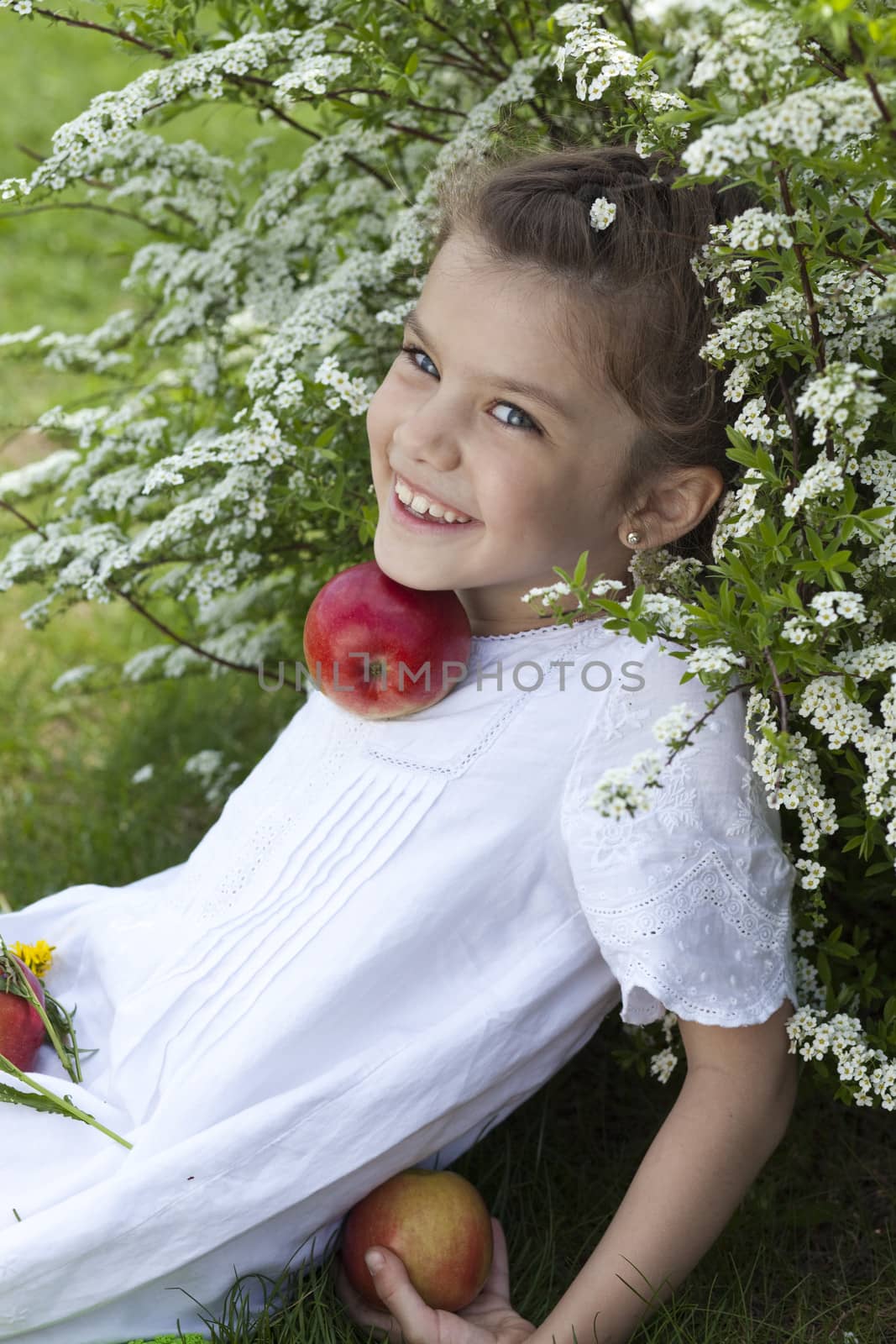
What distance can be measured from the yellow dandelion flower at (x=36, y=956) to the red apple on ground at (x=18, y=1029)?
0.13m

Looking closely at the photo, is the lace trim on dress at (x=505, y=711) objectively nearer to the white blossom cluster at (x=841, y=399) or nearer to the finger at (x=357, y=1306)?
the white blossom cluster at (x=841, y=399)

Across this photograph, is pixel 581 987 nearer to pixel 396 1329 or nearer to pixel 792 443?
pixel 396 1329

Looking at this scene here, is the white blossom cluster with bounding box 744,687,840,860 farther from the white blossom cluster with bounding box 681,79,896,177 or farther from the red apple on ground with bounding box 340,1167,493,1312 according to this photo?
the red apple on ground with bounding box 340,1167,493,1312

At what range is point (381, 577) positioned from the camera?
1856 millimetres

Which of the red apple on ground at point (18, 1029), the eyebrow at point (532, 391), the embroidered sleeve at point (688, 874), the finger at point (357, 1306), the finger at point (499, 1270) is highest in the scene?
the eyebrow at point (532, 391)

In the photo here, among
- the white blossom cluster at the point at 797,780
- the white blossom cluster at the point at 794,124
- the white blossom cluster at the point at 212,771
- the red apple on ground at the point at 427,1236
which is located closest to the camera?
the white blossom cluster at the point at 794,124

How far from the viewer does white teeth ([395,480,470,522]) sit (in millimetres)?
1773

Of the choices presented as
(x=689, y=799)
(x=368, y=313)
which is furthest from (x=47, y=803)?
(x=689, y=799)

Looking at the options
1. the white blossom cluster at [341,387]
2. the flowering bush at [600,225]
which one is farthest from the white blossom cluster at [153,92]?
the white blossom cluster at [341,387]

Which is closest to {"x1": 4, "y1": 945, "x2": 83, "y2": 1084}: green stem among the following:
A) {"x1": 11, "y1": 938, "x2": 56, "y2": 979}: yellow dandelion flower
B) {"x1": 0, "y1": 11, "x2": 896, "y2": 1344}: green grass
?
{"x1": 11, "y1": 938, "x2": 56, "y2": 979}: yellow dandelion flower

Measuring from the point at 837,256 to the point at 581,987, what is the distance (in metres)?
0.94

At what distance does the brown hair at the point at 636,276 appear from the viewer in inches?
66.8

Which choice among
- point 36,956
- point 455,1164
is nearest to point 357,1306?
point 455,1164

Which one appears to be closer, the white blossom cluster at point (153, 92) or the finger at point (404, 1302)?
the finger at point (404, 1302)
